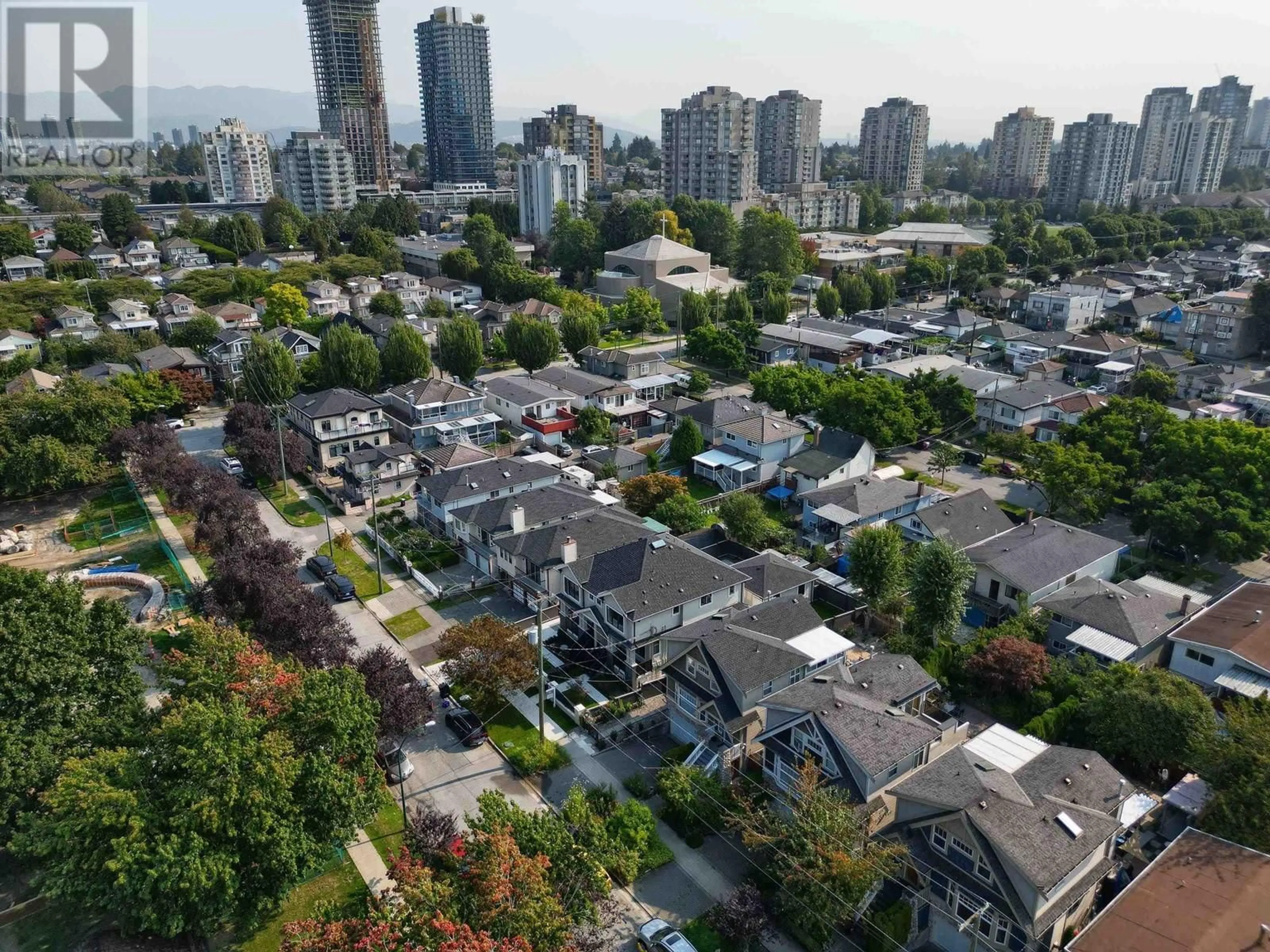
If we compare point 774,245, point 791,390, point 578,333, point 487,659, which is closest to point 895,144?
point 774,245

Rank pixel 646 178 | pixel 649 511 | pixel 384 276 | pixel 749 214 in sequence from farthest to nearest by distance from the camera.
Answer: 1. pixel 646 178
2. pixel 749 214
3. pixel 384 276
4. pixel 649 511

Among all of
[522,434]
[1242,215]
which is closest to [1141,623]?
[522,434]

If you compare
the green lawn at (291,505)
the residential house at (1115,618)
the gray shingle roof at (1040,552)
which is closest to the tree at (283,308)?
the green lawn at (291,505)

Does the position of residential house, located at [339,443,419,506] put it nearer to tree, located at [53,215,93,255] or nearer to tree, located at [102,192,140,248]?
tree, located at [53,215,93,255]

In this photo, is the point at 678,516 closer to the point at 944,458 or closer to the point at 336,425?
the point at 944,458

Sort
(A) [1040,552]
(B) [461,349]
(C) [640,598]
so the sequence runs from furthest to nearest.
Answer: (B) [461,349]
(A) [1040,552]
(C) [640,598]

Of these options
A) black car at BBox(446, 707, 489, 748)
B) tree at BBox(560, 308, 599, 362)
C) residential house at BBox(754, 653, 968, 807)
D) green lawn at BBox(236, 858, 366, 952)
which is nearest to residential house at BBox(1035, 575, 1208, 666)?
residential house at BBox(754, 653, 968, 807)

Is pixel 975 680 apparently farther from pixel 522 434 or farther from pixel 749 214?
pixel 749 214
